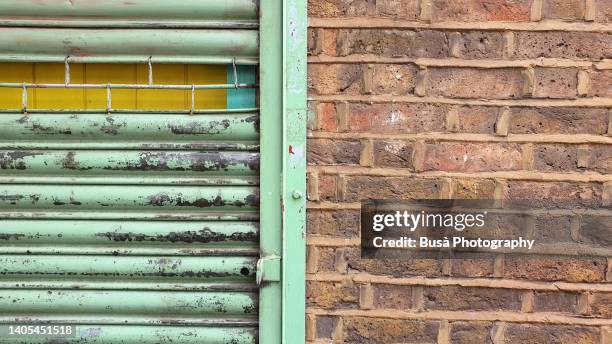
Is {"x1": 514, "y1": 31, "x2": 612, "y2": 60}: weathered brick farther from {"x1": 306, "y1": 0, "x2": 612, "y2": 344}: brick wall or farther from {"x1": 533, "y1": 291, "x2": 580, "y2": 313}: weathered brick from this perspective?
{"x1": 533, "y1": 291, "x2": 580, "y2": 313}: weathered brick

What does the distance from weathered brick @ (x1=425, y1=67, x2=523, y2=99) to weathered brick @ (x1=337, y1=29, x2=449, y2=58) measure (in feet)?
0.25

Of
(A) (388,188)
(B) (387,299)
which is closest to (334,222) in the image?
(A) (388,188)

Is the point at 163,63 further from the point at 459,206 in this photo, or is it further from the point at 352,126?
the point at 459,206

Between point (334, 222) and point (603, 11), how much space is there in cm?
119

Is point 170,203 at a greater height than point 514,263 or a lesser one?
greater

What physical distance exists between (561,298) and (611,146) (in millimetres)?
562

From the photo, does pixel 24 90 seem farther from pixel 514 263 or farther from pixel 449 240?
pixel 514 263

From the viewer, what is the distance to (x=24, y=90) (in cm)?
212

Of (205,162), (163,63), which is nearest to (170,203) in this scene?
(205,162)

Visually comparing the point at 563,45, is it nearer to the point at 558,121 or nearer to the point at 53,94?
the point at 558,121

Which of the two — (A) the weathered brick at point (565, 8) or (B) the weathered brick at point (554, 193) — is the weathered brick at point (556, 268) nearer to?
(B) the weathered brick at point (554, 193)

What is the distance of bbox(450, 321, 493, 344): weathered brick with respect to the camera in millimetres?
2072

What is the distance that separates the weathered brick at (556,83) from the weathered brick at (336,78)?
624mm

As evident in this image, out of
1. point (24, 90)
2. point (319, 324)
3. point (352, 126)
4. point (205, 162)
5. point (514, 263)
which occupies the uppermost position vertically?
point (24, 90)
